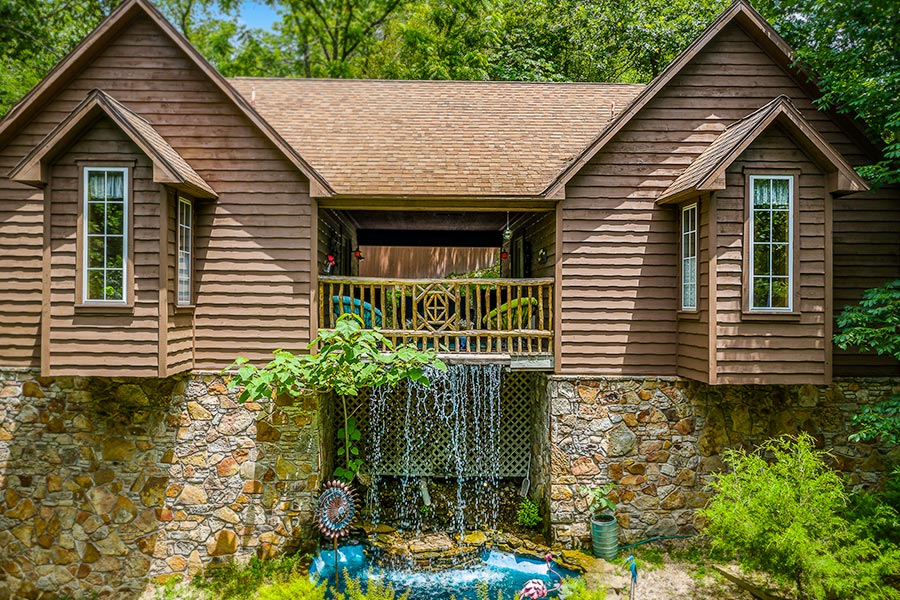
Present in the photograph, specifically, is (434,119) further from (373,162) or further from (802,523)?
(802,523)

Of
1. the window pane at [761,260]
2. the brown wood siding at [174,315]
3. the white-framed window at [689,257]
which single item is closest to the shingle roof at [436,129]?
the white-framed window at [689,257]

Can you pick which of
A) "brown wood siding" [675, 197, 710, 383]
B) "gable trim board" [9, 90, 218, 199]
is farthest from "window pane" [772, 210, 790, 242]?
"gable trim board" [9, 90, 218, 199]

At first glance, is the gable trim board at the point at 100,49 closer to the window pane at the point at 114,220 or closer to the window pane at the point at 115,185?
the window pane at the point at 115,185

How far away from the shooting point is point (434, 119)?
10195 mm

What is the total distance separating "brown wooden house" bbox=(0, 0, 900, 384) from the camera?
675cm

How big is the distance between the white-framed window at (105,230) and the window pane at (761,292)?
8.37 m

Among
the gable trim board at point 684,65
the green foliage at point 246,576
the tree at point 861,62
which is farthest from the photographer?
the gable trim board at point 684,65

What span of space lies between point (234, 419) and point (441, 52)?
15.7 metres

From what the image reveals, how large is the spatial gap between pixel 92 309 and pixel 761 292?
29.0 feet

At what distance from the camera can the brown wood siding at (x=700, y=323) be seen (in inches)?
280

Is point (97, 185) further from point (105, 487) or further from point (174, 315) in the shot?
Result: point (105, 487)

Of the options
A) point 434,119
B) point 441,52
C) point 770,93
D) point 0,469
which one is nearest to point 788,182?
point 770,93

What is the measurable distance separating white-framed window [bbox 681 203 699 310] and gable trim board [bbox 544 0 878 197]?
1.60 m

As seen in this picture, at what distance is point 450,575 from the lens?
7441 millimetres
